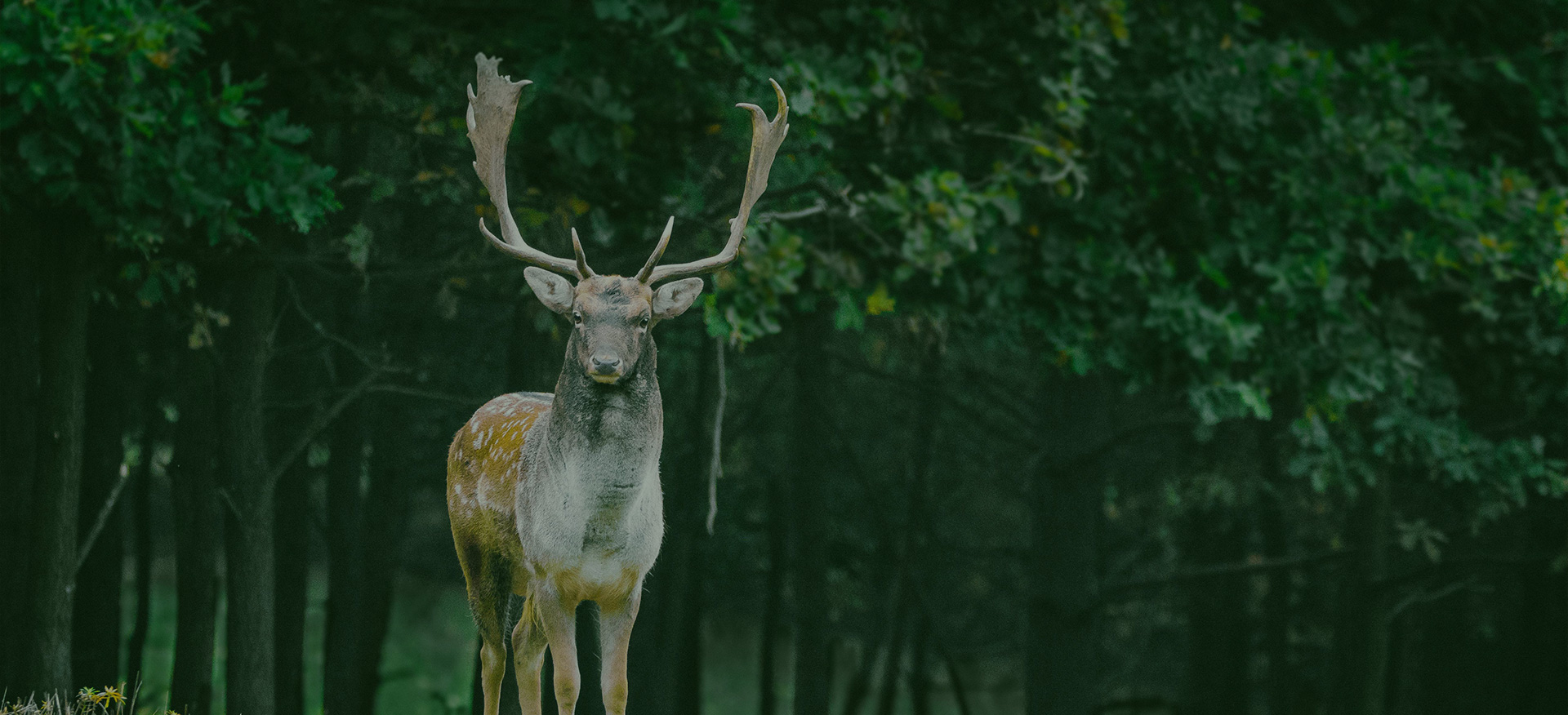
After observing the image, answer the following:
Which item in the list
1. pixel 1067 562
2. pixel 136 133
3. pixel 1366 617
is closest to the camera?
pixel 136 133

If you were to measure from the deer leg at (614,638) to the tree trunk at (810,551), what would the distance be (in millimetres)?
9995

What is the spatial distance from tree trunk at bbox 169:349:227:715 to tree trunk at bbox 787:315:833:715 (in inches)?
218

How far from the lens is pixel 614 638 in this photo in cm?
443

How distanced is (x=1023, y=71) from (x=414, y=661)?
16.1 m

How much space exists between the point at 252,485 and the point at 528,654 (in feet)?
14.2

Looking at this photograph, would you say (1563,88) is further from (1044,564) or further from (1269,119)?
(1044,564)

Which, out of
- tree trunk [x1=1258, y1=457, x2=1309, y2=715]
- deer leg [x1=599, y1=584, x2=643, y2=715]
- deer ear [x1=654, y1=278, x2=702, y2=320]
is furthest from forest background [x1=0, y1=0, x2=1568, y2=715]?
deer ear [x1=654, y1=278, x2=702, y2=320]

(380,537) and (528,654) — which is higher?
(380,537)

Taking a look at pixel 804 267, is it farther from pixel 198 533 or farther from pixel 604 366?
pixel 198 533

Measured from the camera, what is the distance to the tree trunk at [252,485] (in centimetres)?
841

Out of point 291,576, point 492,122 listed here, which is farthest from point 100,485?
point 492,122

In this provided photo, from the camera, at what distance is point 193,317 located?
890cm

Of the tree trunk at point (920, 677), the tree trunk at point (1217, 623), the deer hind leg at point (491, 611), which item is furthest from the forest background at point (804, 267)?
the tree trunk at point (920, 677)

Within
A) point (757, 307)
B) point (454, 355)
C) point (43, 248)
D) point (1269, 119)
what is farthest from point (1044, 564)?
point (43, 248)
